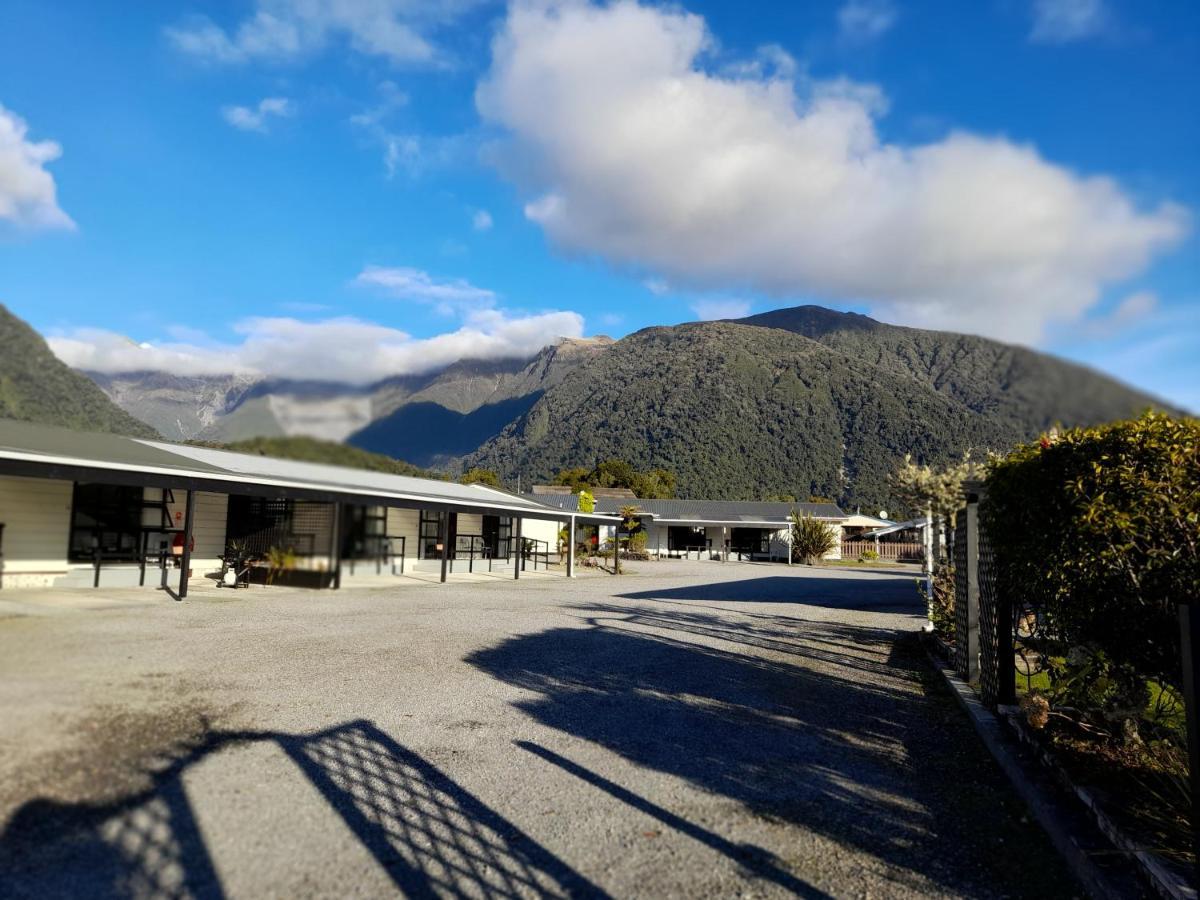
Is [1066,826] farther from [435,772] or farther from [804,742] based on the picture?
[435,772]

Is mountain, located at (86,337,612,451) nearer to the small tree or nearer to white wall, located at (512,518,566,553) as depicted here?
white wall, located at (512,518,566,553)

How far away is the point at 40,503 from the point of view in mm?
2180

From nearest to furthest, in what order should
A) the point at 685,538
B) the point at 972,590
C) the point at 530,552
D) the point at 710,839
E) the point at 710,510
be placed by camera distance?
the point at 710,839
the point at 972,590
the point at 530,552
the point at 685,538
the point at 710,510

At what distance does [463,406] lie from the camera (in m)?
2.09

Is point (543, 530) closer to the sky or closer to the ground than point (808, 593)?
closer to the sky

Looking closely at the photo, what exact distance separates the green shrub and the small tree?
160 ft

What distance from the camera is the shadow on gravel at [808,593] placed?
21781mm

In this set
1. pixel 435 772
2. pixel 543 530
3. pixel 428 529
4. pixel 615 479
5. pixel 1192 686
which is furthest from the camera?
pixel 615 479

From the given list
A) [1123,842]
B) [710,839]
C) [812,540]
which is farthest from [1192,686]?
[812,540]

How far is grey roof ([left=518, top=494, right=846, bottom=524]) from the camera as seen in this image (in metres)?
59.1

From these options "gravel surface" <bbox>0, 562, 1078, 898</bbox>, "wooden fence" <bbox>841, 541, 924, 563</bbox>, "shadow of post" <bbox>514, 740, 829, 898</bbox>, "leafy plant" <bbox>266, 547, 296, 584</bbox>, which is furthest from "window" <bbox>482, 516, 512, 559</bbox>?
"wooden fence" <bbox>841, 541, 924, 563</bbox>

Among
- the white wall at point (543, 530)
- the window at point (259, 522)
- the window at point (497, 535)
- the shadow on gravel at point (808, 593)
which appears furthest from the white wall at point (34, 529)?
the white wall at point (543, 530)

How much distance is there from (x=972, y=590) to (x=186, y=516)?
9559 millimetres

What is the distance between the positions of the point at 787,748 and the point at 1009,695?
9.38 ft
